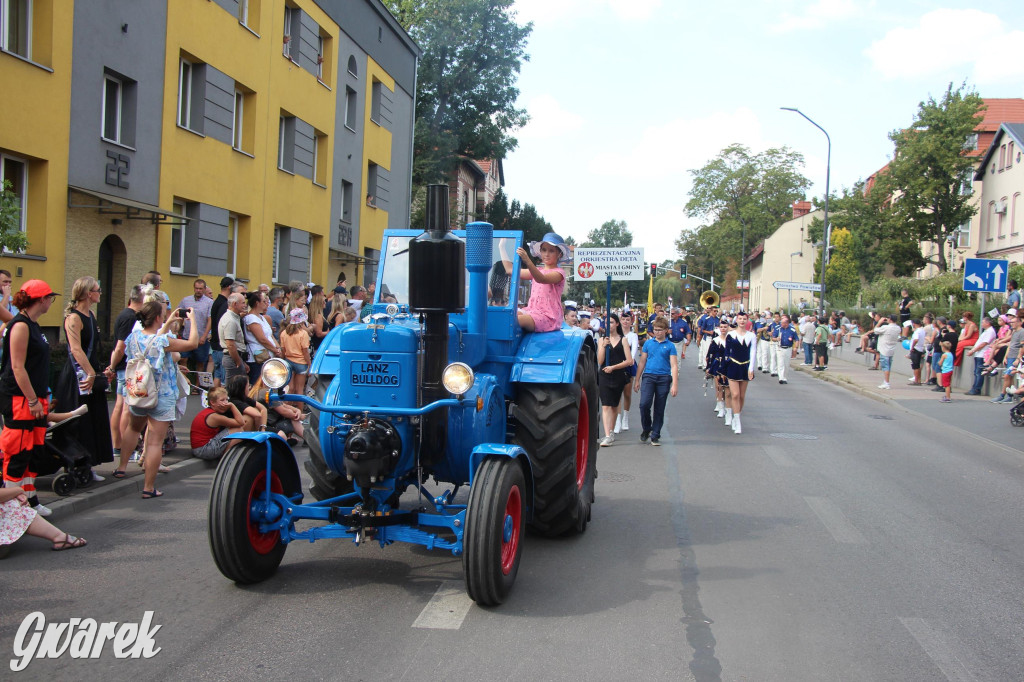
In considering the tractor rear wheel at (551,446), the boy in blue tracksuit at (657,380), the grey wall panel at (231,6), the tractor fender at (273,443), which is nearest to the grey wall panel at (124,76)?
the grey wall panel at (231,6)

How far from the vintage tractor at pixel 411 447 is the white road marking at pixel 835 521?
2539mm

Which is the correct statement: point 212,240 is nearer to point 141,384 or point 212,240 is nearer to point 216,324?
point 216,324

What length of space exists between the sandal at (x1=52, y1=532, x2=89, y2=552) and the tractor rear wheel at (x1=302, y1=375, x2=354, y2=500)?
1.67 metres

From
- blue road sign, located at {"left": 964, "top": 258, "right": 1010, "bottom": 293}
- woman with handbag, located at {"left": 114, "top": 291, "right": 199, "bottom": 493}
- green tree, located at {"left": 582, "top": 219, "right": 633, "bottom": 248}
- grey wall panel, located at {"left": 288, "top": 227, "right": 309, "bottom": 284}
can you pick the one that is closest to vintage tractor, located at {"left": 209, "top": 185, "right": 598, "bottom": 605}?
woman with handbag, located at {"left": 114, "top": 291, "right": 199, "bottom": 493}

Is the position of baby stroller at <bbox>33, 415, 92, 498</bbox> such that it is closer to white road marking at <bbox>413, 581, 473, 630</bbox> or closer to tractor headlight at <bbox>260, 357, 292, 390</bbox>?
tractor headlight at <bbox>260, 357, 292, 390</bbox>

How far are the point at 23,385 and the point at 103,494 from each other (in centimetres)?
157

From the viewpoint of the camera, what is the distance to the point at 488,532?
Answer: 4629mm

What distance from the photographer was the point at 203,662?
4.07 metres

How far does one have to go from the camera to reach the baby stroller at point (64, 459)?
692cm

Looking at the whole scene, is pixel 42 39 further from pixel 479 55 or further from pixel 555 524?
pixel 479 55

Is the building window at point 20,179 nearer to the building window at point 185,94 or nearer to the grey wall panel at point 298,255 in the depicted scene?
the building window at point 185,94

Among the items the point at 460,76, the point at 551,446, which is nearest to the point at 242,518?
the point at 551,446

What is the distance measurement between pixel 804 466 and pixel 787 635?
6000 mm

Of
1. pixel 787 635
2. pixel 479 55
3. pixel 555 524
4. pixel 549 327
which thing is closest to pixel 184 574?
pixel 555 524
